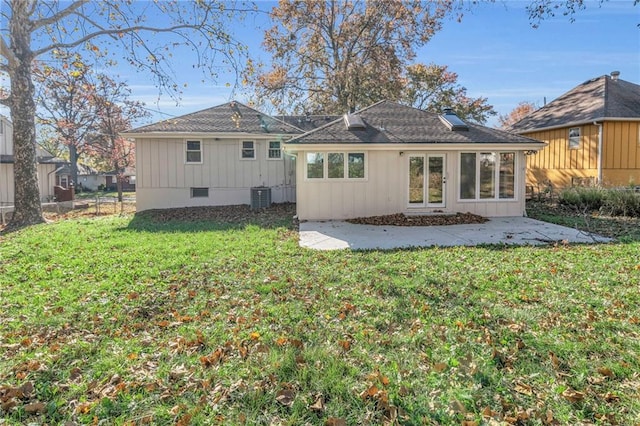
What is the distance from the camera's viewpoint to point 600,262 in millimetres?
6367

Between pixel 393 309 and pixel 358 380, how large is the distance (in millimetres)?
1565

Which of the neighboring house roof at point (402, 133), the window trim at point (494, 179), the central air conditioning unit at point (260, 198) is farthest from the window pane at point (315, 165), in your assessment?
the window trim at point (494, 179)

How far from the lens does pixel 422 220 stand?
456 inches

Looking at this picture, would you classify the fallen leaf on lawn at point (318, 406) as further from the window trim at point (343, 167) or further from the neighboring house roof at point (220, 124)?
the neighboring house roof at point (220, 124)

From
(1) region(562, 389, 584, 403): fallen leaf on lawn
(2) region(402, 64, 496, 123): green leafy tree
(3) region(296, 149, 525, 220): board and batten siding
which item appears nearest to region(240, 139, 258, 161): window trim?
(3) region(296, 149, 525, 220): board and batten siding

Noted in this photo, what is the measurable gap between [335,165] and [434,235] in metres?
3.93

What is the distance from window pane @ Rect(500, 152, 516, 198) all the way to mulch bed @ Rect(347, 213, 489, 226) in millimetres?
1419

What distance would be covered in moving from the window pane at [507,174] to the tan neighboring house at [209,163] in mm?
7798

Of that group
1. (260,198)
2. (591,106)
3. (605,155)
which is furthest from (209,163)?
(591,106)

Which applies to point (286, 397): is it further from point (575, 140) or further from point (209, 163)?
point (575, 140)

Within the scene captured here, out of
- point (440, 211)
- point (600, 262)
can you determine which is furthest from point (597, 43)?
point (600, 262)

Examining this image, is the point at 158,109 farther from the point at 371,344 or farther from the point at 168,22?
the point at 371,344

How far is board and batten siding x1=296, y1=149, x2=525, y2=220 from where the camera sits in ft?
39.2

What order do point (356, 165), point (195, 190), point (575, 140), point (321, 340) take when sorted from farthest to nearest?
point (575, 140)
point (195, 190)
point (356, 165)
point (321, 340)
